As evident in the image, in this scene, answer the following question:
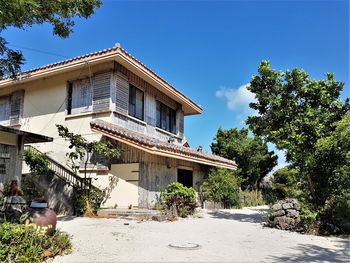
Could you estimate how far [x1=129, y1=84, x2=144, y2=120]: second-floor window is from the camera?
14750 millimetres

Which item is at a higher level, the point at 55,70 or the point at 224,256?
the point at 55,70

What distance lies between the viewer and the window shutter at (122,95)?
44.5 feet

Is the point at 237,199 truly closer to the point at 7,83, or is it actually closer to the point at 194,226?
the point at 194,226

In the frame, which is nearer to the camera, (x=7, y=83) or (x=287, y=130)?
(x=287, y=130)

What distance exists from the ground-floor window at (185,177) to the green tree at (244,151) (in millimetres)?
6449

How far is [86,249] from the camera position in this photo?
6.35m

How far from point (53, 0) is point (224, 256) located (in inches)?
226

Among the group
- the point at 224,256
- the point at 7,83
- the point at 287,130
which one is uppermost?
the point at 7,83

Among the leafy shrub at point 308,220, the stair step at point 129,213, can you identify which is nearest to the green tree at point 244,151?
the stair step at point 129,213

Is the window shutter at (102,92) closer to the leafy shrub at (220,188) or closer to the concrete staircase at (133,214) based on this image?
the concrete staircase at (133,214)

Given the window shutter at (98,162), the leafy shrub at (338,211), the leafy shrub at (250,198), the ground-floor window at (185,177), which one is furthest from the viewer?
the leafy shrub at (250,198)

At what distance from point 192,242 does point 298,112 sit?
18.0 ft

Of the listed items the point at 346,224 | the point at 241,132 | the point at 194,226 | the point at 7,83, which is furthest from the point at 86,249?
the point at 241,132

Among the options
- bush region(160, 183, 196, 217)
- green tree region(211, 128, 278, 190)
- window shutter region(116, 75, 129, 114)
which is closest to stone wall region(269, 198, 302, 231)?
bush region(160, 183, 196, 217)
